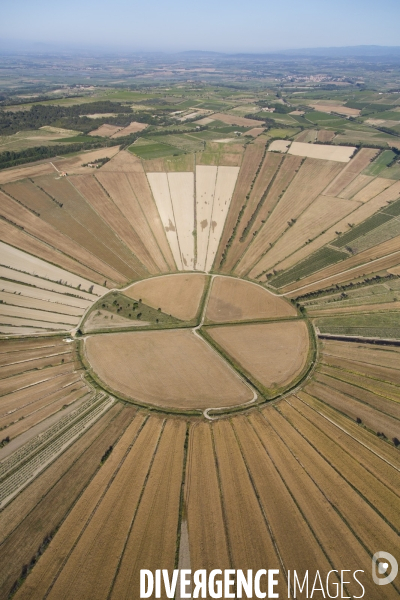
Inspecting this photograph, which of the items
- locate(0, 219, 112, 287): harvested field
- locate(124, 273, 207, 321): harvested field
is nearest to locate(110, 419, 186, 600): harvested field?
locate(124, 273, 207, 321): harvested field

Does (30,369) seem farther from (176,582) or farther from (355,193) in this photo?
(355,193)

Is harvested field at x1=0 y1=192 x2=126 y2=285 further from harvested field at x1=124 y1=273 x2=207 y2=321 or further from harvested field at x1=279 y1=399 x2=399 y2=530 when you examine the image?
harvested field at x1=279 y1=399 x2=399 y2=530

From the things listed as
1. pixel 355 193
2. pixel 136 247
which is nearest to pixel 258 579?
pixel 136 247

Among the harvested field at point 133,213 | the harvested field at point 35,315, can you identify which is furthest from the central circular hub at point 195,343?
the harvested field at point 133,213

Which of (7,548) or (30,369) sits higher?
(30,369)

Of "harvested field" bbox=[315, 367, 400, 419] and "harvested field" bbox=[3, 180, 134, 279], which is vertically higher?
"harvested field" bbox=[3, 180, 134, 279]

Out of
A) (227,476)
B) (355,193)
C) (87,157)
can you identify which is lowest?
(227,476)
